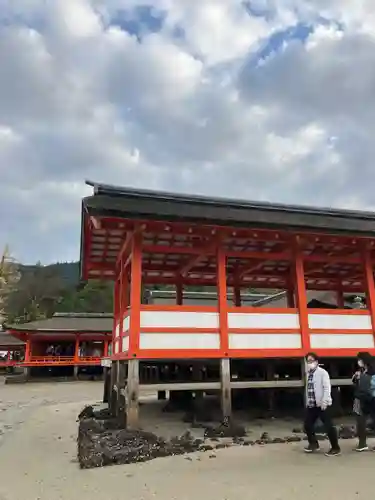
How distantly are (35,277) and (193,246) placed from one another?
5737 centimetres

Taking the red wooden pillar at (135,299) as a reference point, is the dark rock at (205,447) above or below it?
below

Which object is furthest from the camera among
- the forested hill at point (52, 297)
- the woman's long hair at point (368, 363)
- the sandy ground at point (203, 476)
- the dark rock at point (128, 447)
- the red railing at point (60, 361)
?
the forested hill at point (52, 297)

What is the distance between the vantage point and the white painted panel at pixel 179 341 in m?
8.66

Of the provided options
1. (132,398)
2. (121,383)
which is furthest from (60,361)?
(132,398)

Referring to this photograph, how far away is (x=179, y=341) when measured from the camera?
28.8 ft

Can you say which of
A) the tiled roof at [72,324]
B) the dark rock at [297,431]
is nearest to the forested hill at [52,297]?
the tiled roof at [72,324]

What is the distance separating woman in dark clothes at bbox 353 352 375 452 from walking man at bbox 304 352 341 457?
496 millimetres

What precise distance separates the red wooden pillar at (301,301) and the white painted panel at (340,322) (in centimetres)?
21

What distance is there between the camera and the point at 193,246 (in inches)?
421

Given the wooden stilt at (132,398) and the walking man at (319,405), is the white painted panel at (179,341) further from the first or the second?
the walking man at (319,405)

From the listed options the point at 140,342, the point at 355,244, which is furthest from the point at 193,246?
the point at 355,244

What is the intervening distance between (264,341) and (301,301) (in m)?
1.29

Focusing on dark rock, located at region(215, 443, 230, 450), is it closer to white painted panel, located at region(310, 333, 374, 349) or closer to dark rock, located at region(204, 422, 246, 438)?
dark rock, located at region(204, 422, 246, 438)

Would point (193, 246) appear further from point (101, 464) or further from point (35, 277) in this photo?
point (35, 277)
